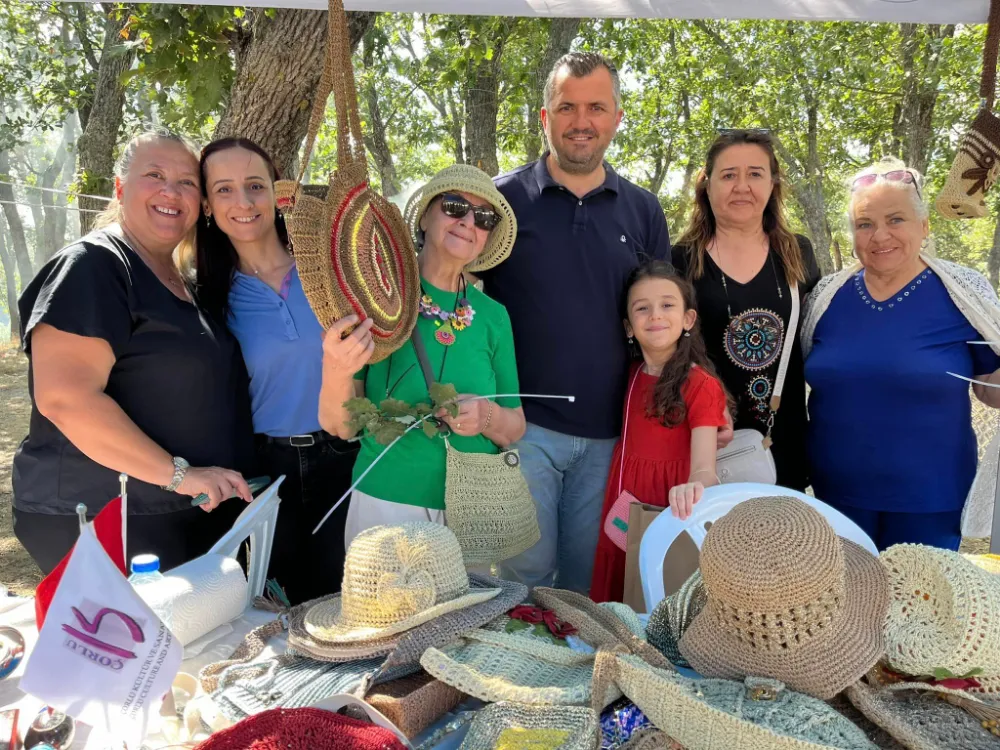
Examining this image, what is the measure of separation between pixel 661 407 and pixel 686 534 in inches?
19.2

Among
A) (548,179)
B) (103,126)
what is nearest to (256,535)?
(548,179)

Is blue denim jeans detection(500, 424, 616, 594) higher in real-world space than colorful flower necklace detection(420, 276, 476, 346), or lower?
lower

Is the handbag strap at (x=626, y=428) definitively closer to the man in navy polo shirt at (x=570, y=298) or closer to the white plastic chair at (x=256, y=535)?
the man in navy polo shirt at (x=570, y=298)

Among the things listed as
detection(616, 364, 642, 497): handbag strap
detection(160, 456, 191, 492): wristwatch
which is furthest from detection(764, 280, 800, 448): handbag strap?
detection(160, 456, 191, 492): wristwatch

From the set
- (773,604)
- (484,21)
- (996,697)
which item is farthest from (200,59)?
(996,697)

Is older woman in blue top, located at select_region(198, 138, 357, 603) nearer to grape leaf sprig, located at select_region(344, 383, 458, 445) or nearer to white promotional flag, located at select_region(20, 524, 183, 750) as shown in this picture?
grape leaf sprig, located at select_region(344, 383, 458, 445)

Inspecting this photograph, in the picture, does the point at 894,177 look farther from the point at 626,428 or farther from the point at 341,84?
the point at 341,84

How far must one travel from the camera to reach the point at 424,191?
2.30 meters

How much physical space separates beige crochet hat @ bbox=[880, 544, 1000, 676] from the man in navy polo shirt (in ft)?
4.43

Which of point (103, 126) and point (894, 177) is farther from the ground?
point (103, 126)

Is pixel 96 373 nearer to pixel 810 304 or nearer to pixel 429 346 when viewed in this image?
pixel 429 346

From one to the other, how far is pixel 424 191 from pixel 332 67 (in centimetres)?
49

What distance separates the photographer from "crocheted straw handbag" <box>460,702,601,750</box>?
3.89ft

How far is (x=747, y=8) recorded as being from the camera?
2.38 m
